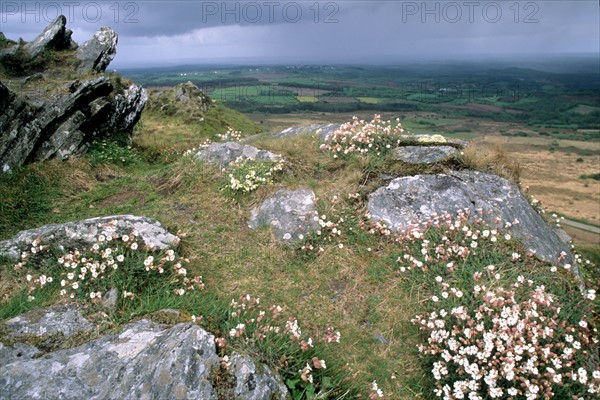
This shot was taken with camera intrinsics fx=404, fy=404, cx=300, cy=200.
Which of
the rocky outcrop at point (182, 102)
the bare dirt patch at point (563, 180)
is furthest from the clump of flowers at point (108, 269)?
the bare dirt patch at point (563, 180)

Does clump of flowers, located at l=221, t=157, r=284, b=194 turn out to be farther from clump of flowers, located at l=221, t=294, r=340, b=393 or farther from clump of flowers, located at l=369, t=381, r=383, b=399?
clump of flowers, located at l=369, t=381, r=383, b=399

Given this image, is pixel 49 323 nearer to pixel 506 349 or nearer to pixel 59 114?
pixel 506 349

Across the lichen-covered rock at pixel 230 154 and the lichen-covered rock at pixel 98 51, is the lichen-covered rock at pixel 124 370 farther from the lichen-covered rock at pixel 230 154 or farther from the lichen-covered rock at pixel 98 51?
the lichen-covered rock at pixel 98 51

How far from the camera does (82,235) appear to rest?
259 inches

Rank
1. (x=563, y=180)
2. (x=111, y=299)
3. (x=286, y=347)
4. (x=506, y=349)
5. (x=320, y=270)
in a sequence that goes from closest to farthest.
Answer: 1. (x=286, y=347)
2. (x=506, y=349)
3. (x=111, y=299)
4. (x=320, y=270)
5. (x=563, y=180)

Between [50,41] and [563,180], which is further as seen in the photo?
[563,180]

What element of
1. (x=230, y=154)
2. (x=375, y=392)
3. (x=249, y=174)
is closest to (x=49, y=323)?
(x=375, y=392)

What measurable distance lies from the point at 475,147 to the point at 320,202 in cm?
445

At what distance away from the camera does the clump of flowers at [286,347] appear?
462 centimetres

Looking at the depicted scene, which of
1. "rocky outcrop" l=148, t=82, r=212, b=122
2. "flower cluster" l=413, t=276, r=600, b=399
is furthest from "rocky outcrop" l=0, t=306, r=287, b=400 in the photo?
"rocky outcrop" l=148, t=82, r=212, b=122

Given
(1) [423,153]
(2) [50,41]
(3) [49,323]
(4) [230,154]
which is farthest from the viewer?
(2) [50,41]

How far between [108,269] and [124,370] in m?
2.24

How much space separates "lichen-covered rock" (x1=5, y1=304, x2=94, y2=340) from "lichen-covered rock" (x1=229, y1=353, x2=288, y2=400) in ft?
6.69

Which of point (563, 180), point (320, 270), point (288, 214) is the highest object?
point (288, 214)
